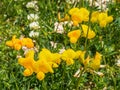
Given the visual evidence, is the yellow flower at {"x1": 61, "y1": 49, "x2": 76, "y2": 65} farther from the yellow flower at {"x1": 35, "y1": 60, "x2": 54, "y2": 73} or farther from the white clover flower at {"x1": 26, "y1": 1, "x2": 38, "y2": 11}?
the white clover flower at {"x1": 26, "y1": 1, "x2": 38, "y2": 11}

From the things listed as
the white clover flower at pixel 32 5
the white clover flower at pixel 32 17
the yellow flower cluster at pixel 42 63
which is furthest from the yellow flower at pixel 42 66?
the white clover flower at pixel 32 5

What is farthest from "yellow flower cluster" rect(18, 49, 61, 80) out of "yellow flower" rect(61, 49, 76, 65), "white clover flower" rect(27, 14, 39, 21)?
"white clover flower" rect(27, 14, 39, 21)

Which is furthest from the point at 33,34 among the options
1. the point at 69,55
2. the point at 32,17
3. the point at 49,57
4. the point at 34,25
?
the point at 49,57

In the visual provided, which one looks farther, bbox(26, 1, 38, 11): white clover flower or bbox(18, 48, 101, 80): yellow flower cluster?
bbox(26, 1, 38, 11): white clover flower

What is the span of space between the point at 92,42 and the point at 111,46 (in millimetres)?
156

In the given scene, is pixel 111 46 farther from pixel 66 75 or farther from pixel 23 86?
pixel 23 86

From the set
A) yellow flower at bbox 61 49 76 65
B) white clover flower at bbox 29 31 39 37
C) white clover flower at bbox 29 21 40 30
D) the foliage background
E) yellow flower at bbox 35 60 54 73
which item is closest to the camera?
yellow flower at bbox 35 60 54 73

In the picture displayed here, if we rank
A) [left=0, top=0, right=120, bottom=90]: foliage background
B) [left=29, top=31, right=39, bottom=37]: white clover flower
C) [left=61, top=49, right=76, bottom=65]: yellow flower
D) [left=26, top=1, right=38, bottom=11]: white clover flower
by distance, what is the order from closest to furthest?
[left=61, top=49, right=76, bottom=65]: yellow flower → [left=0, top=0, right=120, bottom=90]: foliage background → [left=29, top=31, right=39, bottom=37]: white clover flower → [left=26, top=1, right=38, bottom=11]: white clover flower

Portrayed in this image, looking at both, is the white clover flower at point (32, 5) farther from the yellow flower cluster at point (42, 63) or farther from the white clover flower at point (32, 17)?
the yellow flower cluster at point (42, 63)

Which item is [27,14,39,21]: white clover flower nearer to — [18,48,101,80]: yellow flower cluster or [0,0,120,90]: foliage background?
[0,0,120,90]: foliage background

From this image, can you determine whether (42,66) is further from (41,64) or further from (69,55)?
(69,55)

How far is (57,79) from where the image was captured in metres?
3.20

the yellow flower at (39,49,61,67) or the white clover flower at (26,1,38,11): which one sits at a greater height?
the white clover flower at (26,1,38,11)

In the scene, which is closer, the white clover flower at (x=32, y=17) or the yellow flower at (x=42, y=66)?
the yellow flower at (x=42, y=66)
